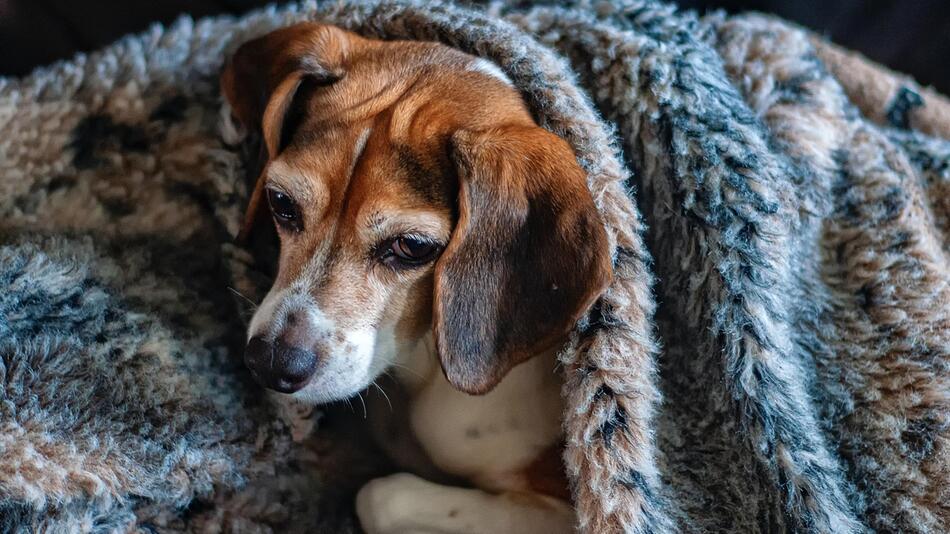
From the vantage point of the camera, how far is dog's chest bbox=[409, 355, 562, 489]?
1.31 metres

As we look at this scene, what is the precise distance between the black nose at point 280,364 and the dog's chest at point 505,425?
32 centimetres

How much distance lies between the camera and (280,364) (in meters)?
1.09

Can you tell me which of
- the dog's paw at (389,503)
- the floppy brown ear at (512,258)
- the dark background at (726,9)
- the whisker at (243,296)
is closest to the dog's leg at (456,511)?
the dog's paw at (389,503)

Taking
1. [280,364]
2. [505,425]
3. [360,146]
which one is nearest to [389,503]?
[505,425]

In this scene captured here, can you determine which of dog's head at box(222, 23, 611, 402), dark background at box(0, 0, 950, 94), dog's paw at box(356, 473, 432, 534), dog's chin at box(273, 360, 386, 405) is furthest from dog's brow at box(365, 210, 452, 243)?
dark background at box(0, 0, 950, 94)

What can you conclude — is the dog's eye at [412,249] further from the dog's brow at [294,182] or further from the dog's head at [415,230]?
the dog's brow at [294,182]

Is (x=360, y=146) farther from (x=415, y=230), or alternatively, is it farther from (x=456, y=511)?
(x=456, y=511)

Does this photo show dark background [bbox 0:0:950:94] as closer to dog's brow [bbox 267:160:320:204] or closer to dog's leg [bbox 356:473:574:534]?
dog's brow [bbox 267:160:320:204]

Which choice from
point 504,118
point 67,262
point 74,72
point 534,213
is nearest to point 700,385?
point 534,213

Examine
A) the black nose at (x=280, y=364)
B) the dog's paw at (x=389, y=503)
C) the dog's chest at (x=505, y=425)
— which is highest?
the black nose at (x=280, y=364)

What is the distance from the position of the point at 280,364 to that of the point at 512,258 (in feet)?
1.15

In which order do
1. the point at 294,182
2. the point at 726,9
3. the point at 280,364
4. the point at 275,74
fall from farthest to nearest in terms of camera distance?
the point at 726,9 < the point at 275,74 < the point at 294,182 < the point at 280,364

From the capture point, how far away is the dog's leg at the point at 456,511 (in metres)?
1.24

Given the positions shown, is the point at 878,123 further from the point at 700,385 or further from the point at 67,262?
the point at 67,262
